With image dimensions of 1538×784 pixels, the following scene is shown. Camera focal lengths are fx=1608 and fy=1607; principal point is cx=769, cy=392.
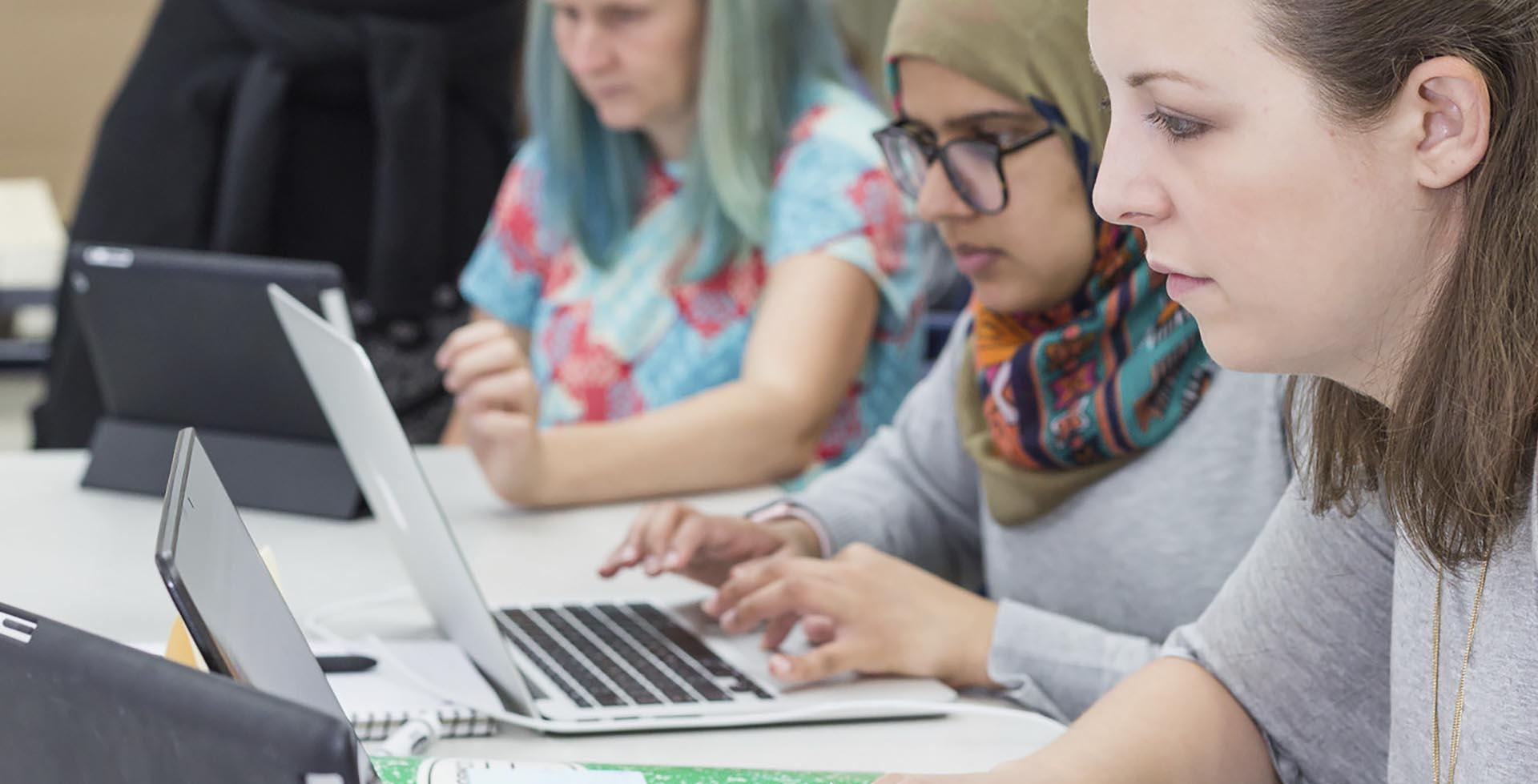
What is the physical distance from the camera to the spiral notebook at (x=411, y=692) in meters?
0.89

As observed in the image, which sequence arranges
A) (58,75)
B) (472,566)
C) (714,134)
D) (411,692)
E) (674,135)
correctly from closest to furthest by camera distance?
(411,692), (472,566), (714,134), (674,135), (58,75)

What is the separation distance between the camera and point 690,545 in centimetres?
118

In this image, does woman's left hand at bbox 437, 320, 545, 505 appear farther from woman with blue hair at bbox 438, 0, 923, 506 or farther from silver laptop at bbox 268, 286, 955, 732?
silver laptop at bbox 268, 286, 955, 732

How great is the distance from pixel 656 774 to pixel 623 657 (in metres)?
0.27

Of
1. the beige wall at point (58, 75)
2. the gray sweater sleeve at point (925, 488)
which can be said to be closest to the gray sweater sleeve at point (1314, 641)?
the gray sweater sleeve at point (925, 488)

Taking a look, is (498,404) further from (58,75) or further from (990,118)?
(58,75)

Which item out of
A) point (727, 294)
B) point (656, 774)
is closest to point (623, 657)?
point (656, 774)

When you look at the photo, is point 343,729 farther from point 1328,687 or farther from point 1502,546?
point 1328,687

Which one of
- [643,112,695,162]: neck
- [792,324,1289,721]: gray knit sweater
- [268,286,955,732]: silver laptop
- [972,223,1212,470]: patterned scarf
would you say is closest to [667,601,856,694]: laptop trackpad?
[268,286,955,732]: silver laptop

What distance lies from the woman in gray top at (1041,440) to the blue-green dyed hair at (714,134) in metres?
0.52

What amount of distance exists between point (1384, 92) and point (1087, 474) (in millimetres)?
556

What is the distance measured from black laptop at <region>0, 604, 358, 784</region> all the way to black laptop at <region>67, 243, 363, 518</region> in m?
0.86

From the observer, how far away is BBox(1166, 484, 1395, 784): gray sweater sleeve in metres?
0.83

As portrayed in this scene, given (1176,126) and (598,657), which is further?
(598,657)
